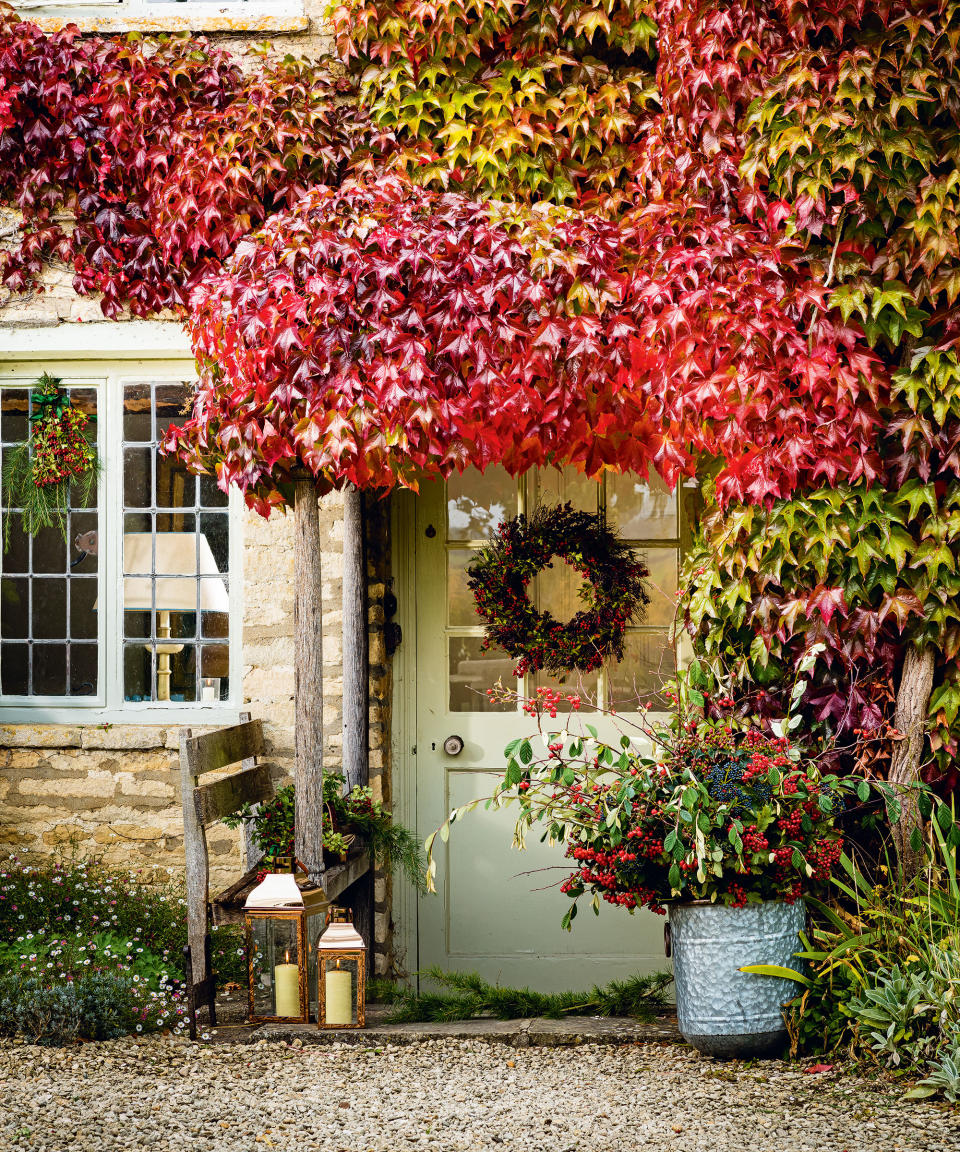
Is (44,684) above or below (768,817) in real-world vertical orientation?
above

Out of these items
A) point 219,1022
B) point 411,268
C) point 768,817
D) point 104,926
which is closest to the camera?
point 768,817

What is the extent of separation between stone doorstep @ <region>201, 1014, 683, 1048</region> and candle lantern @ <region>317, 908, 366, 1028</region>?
44 mm

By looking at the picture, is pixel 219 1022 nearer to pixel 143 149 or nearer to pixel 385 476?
pixel 385 476

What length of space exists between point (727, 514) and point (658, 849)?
1227 millimetres

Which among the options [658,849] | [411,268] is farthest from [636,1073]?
[411,268]

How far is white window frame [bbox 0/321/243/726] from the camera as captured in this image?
191 inches

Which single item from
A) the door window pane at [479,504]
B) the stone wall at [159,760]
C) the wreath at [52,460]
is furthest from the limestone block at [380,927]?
the wreath at [52,460]

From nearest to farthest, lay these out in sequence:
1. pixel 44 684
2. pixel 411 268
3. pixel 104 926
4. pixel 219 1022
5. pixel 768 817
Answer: pixel 768 817 → pixel 411 268 → pixel 219 1022 → pixel 104 926 → pixel 44 684

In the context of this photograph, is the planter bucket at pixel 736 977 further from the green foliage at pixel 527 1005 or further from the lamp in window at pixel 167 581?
the lamp in window at pixel 167 581

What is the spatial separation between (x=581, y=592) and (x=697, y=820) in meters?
1.87

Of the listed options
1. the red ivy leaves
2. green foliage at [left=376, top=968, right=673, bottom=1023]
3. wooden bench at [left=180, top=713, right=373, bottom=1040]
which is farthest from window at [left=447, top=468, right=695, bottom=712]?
green foliage at [left=376, top=968, right=673, bottom=1023]

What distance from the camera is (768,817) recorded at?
3.19 m

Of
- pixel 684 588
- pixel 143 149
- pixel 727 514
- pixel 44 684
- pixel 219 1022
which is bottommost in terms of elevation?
pixel 219 1022

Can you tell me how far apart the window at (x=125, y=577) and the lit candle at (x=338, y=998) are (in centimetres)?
157
